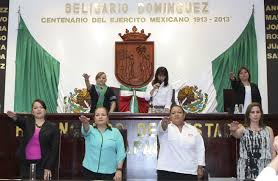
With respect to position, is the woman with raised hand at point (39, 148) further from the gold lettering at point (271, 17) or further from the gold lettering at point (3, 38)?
the gold lettering at point (271, 17)

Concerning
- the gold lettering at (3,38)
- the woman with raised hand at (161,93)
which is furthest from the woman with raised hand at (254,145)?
the gold lettering at (3,38)

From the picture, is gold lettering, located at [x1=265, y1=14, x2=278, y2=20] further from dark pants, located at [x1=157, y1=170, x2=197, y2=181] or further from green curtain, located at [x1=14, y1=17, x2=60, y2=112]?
dark pants, located at [x1=157, y1=170, x2=197, y2=181]

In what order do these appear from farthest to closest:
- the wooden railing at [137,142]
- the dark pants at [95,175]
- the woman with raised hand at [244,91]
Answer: the woman with raised hand at [244,91]
the wooden railing at [137,142]
the dark pants at [95,175]

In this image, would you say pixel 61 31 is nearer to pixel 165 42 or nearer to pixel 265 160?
pixel 165 42

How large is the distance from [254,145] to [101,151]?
1427 mm

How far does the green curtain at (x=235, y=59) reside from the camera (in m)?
7.25

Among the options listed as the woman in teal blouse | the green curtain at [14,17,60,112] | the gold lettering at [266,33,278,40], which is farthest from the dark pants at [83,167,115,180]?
the gold lettering at [266,33,278,40]

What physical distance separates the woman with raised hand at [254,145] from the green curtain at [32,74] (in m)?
3.93

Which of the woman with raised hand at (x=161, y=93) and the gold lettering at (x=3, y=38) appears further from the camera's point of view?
the gold lettering at (x=3, y=38)

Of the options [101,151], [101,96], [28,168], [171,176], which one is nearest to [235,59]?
[101,96]

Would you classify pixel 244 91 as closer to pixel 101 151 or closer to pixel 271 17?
pixel 101 151

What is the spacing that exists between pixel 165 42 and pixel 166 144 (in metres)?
3.68

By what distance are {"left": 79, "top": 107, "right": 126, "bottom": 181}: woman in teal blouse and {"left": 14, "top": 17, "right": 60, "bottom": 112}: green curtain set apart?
348 cm

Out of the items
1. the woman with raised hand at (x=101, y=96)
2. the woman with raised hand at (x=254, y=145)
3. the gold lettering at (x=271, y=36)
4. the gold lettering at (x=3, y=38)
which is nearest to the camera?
the woman with raised hand at (x=254, y=145)
